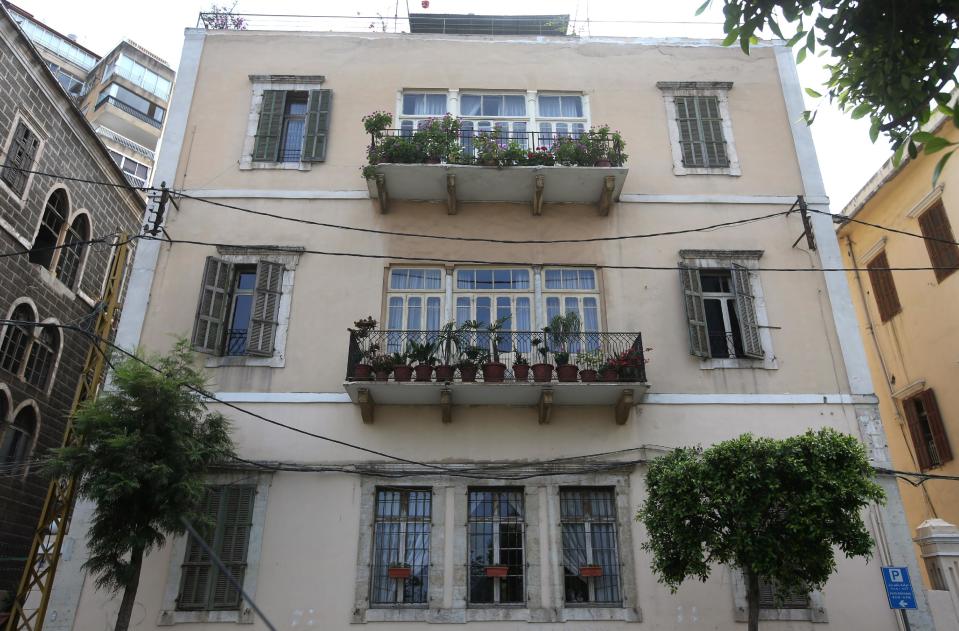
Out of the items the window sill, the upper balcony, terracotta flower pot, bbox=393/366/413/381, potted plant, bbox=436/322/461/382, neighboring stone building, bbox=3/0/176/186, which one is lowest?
the window sill

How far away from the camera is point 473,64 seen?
48.3 ft

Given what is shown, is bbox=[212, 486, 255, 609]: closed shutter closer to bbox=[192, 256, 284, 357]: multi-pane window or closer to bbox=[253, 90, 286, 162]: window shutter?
bbox=[192, 256, 284, 357]: multi-pane window

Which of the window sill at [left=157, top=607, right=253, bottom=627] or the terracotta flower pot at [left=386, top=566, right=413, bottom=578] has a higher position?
the terracotta flower pot at [left=386, top=566, right=413, bottom=578]

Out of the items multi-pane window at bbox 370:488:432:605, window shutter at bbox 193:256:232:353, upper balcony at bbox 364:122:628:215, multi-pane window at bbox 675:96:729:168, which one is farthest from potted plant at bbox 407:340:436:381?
multi-pane window at bbox 675:96:729:168

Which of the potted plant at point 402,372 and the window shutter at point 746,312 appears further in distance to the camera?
the window shutter at point 746,312

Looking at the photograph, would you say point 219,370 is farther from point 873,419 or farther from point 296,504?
point 873,419

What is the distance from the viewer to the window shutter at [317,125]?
539 inches

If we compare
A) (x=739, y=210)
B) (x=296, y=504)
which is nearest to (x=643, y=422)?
(x=739, y=210)

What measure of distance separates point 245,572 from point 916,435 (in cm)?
1407

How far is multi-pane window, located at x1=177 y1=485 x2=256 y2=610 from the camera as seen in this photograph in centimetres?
1034

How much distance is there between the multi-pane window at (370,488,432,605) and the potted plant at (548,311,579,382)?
8.83 ft

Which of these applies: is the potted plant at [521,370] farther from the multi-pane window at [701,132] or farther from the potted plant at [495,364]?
the multi-pane window at [701,132]

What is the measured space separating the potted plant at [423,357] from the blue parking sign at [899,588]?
6645 mm

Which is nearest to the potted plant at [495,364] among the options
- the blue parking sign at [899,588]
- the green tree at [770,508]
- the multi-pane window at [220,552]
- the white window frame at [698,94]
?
the green tree at [770,508]
